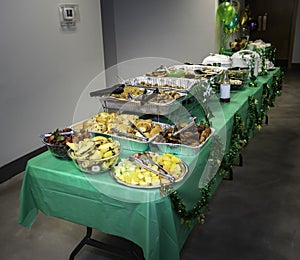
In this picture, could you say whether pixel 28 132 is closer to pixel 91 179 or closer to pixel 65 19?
pixel 65 19

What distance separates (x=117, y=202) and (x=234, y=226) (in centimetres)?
94

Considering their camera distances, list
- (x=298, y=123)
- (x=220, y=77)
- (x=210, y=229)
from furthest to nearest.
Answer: (x=298, y=123) → (x=220, y=77) → (x=210, y=229)

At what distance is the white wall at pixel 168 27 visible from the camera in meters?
3.84

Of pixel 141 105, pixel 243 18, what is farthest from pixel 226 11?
pixel 141 105

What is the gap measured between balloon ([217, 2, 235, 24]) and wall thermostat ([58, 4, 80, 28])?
74.3 inches

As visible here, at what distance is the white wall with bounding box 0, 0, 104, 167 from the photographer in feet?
7.54

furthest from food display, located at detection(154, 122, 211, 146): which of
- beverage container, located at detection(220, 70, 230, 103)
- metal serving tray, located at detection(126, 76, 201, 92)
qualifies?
Result: beverage container, located at detection(220, 70, 230, 103)

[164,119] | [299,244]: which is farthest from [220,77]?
[299,244]

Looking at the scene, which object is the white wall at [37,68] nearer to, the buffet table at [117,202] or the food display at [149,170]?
the buffet table at [117,202]

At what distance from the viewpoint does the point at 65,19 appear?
2.66 metres

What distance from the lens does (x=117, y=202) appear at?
113cm

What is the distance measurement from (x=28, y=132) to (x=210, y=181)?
1.58 meters

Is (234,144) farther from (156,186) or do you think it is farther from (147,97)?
(156,186)

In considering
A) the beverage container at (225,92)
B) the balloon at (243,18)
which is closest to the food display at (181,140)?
the beverage container at (225,92)
